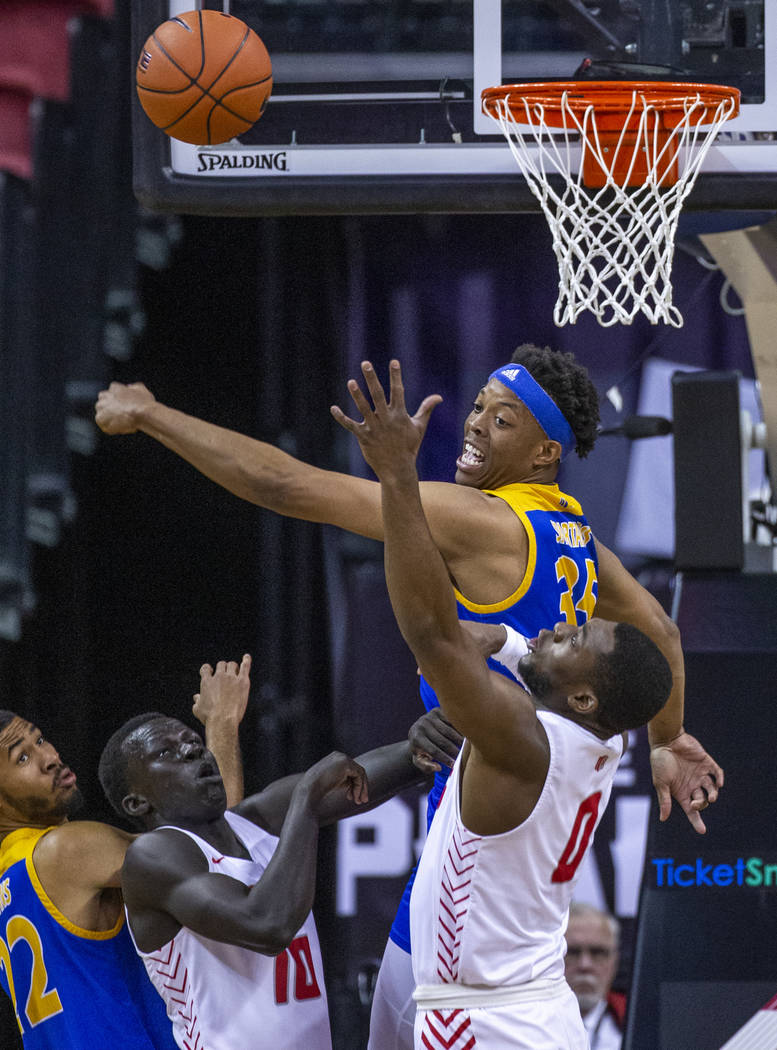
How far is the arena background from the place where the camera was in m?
5.50

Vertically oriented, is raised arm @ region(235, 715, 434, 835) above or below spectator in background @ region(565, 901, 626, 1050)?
above

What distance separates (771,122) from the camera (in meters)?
4.04

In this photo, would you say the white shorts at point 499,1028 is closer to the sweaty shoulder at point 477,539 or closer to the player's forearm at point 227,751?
the sweaty shoulder at point 477,539

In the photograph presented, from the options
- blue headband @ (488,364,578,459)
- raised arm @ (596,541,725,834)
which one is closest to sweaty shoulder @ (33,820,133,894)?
raised arm @ (596,541,725,834)

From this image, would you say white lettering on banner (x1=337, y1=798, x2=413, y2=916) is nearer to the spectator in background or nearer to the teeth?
the spectator in background

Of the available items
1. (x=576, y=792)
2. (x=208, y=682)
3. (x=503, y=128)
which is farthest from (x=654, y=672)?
(x=503, y=128)

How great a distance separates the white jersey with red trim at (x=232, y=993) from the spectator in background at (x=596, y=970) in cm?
223

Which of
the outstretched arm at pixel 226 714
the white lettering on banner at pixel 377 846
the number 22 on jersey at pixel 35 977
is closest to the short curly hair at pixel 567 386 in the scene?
the outstretched arm at pixel 226 714

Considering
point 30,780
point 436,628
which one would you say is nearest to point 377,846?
point 30,780

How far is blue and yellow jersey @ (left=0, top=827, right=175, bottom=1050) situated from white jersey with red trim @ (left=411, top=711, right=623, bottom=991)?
99cm

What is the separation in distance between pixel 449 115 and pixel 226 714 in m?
1.87

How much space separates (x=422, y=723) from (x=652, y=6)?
91.8 inches

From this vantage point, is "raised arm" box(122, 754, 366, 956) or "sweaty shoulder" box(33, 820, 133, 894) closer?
"raised arm" box(122, 754, 366, 956)

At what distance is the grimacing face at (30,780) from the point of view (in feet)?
12.0
